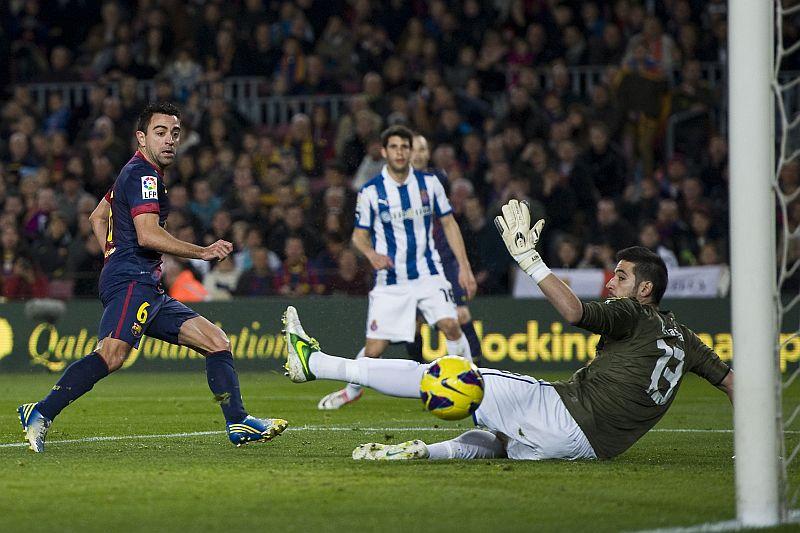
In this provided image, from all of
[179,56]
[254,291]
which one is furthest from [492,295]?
[179,56]

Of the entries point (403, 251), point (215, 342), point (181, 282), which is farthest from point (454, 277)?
point (215, 342)

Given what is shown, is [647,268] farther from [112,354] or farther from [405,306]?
[405,306]

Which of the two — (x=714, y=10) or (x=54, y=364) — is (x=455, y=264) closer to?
(x=54, y=364)

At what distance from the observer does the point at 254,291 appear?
17.1 m

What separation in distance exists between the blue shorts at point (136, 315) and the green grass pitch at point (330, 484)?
0.66 metres

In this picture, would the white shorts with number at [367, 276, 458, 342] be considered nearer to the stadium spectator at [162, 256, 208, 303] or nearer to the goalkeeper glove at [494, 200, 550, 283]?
the goalkeeper glove at [494, 200, 550, 283]

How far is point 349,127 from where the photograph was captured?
19.2 meters

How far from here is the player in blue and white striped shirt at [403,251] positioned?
1152cm

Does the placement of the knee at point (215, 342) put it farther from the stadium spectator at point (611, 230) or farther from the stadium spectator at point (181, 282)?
the stadium spectator at point (611, 230)

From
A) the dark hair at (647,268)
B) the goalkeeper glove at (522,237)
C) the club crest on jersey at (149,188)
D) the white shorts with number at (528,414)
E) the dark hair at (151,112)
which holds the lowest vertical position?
the white shorts with number at (528,414)

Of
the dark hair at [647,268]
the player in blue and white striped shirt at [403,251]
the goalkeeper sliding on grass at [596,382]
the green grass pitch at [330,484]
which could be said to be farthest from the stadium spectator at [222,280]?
the dark hair at [647,268]

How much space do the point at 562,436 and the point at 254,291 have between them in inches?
408

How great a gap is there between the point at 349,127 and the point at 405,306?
26.1ft

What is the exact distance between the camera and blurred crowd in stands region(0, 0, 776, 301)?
17438 millimetres
